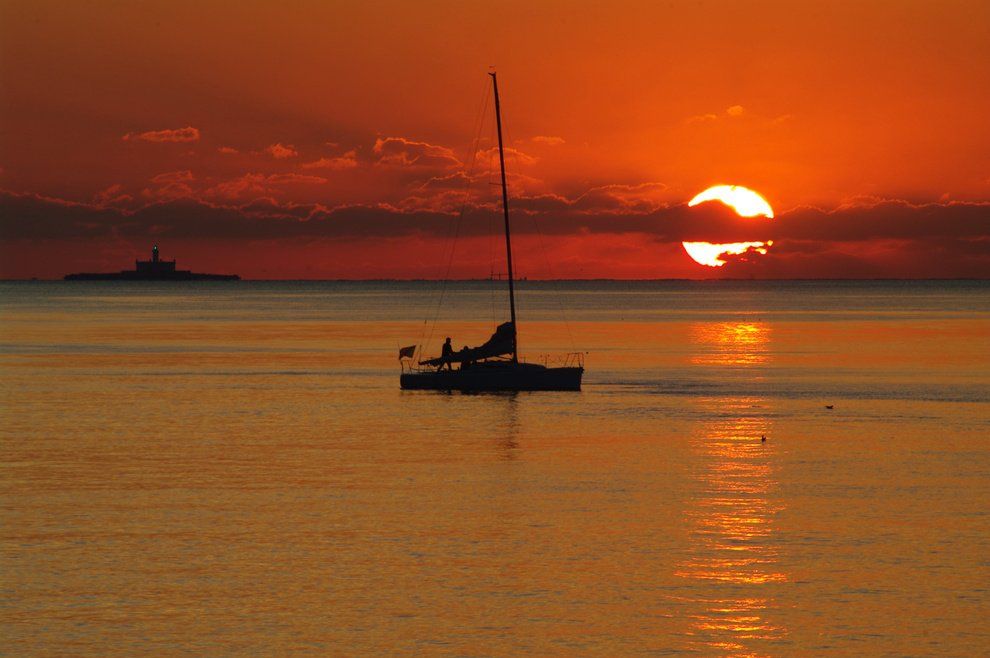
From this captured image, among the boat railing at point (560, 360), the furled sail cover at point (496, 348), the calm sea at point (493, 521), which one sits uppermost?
the furled sail cover at point (496, 348)

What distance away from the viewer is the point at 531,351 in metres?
123

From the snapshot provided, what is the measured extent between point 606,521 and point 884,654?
12622 mm

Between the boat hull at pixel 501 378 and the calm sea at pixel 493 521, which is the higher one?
the boat hull at pixel 501 378

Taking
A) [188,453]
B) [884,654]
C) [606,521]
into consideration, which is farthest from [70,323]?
[884,654]

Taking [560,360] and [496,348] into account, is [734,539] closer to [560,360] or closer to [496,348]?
[496,348]

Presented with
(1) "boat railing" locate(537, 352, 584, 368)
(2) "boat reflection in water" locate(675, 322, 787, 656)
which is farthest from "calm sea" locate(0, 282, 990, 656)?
(1) "boat railing" locate(537, 352, 584, 368)

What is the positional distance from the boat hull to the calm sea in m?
0.96

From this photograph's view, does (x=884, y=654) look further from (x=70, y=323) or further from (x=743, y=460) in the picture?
(x=70, y=323)

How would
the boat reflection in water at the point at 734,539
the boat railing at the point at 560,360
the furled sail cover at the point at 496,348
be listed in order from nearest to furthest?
the boat reflection in water at the point at 734,539, the furled sail cover at the point at 496,348, the boat railing at the point at 560,360

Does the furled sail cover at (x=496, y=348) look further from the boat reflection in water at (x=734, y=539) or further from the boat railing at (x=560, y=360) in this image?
the boat railing at (x=560, y=360)

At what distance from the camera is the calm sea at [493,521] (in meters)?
26.0

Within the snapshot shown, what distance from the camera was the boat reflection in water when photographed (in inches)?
1009

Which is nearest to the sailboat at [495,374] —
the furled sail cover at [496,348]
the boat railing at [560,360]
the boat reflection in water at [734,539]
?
the furled sail cover at [496,348]

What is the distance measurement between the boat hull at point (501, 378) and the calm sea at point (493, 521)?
0.96 meters
